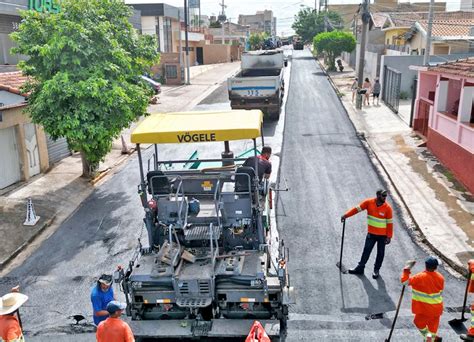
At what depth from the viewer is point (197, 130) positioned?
762 cm

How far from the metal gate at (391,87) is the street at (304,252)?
7.54 meters

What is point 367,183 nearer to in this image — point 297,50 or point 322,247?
point 322,247

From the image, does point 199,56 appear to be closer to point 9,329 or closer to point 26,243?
A: point 26,243

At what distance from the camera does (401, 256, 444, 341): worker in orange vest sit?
653 centimetres

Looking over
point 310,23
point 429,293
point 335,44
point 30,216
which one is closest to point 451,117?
point 429,293

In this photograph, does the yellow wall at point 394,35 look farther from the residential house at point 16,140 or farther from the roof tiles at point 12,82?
the residential house at point 16,140

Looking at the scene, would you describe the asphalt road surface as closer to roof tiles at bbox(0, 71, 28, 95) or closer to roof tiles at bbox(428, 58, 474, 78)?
roof tiles at bbox(428, 58, 474, 78)

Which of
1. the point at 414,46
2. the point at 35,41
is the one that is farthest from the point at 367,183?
the point at 414,46

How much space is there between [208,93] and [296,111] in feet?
35.4

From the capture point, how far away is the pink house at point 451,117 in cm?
1340

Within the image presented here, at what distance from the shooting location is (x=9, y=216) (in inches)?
472

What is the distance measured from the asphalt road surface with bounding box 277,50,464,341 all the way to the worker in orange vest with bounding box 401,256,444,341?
22.1 inches

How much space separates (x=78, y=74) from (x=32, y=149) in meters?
3.91

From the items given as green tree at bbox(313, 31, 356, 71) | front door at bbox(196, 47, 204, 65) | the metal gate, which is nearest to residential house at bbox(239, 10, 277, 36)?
front door at bbox(196, 47, 204, 65)
